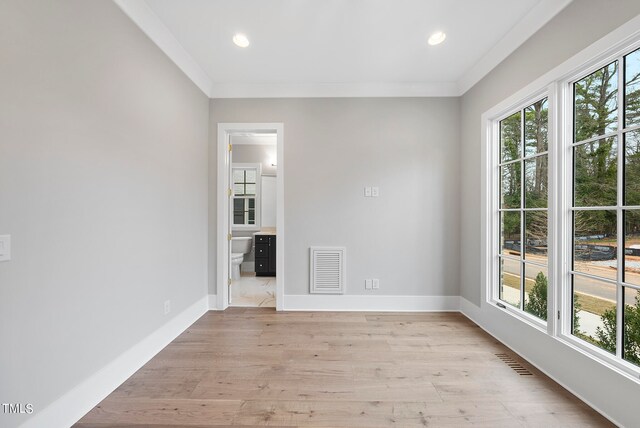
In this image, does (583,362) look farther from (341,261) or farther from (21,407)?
(21,407)

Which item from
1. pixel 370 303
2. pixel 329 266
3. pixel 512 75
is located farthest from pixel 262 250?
pixel 512 75

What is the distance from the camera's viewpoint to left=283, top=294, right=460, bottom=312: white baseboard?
133 inches

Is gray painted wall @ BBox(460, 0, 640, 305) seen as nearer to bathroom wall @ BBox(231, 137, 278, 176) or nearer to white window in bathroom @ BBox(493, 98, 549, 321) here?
white window in bathroom @ BBox(493, 98, 549, 321)

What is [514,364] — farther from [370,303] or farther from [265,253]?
[265,253]

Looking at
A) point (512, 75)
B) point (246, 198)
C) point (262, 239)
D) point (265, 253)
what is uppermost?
point (512, 75)

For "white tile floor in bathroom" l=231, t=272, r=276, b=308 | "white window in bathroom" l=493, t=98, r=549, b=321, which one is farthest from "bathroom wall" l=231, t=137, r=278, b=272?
"white window in bathroom" l=493, t=98, r=549, b=321

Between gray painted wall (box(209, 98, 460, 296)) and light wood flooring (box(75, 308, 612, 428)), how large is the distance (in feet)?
2.52

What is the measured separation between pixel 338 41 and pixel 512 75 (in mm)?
1536

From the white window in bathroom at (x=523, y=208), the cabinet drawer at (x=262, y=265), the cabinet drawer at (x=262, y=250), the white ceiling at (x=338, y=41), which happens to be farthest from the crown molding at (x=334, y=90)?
the cabinet drawer at (x=262, y=265)

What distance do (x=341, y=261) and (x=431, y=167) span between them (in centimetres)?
153

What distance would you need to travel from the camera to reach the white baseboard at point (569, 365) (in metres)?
1.57

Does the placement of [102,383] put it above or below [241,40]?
below

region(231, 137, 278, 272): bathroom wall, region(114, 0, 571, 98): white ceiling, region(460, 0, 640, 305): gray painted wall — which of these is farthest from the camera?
region(231, 137, 278, 272): bathroom wall

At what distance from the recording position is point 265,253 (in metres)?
5.26
